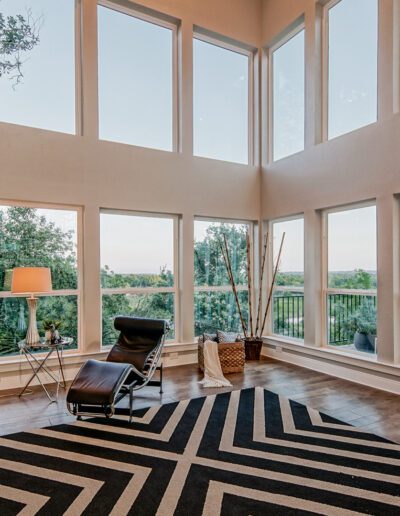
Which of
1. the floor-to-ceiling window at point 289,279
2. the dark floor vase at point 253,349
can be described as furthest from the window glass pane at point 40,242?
the floor-to-ceiling window at point 289,279

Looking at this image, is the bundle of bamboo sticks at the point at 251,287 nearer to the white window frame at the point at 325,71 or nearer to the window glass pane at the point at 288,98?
the window glass pane at the point at 288,98

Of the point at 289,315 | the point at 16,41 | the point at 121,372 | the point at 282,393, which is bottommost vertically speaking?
the point at 282,393

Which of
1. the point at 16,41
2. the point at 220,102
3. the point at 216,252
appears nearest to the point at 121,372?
the point at 216,252

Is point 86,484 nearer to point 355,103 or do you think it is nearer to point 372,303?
point 372,303

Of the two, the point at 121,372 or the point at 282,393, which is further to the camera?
the point at 282,393

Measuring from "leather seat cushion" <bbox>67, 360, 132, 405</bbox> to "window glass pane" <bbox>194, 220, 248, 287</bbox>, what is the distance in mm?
2532

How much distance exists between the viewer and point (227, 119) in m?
6.15

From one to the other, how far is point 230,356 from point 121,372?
194 centimetres

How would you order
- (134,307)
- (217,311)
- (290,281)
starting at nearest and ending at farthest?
1. (134,307)
2. (290,281)
3. (217,311)

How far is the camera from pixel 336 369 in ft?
15.8

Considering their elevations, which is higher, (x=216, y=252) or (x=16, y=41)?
(x=16, y=41)

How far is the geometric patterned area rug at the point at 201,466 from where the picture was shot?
7.15 ft

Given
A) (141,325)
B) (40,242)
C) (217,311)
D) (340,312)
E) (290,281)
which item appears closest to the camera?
(141,325)

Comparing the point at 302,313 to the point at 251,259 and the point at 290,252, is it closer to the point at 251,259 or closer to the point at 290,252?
the point at 290,252
